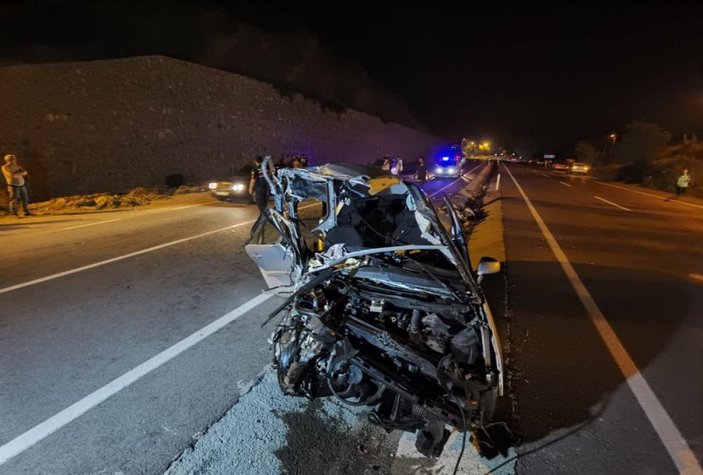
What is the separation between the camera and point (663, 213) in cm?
1600

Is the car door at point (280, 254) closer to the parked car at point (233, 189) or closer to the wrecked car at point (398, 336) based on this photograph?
the wrecked car at point (398, 336)

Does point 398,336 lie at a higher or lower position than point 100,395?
higher

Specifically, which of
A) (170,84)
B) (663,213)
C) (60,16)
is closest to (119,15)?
(60,16)

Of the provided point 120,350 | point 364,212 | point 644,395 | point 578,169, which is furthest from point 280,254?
point 578,169

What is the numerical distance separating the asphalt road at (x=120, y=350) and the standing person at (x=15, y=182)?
189 inches

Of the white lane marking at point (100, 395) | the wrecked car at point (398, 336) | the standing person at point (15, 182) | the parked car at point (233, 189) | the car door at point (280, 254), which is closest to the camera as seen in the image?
the wrecked car at point (398, 336)

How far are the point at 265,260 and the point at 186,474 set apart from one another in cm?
182

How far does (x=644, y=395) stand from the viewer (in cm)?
378

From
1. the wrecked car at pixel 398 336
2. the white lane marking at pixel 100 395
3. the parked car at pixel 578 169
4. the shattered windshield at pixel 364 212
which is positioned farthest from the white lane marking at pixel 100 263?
the parked car at pixel 578 169

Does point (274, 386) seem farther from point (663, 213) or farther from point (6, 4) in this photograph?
point (6, 4)

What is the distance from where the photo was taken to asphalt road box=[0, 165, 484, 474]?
300 centimetres

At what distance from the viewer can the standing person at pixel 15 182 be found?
38.9 feet

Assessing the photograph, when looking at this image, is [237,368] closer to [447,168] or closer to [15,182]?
[15,182]

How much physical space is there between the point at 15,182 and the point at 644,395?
15.0 m
